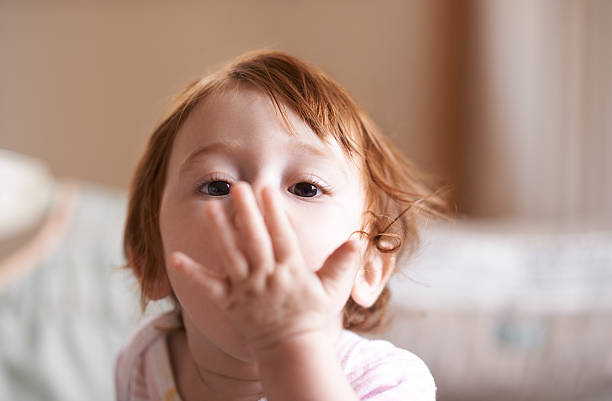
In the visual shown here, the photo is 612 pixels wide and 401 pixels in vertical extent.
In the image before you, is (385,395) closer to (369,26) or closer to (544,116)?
(544,116)

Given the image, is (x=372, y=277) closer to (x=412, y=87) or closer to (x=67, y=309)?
(x=67, y=309)

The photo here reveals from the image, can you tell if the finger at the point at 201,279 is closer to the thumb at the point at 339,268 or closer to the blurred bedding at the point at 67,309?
the thumb at the point at 339,268

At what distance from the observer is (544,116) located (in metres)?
2.34

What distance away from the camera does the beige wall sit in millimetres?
2430

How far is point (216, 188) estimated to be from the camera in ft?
1.90

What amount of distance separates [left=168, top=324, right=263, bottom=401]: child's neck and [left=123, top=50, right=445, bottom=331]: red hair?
90 mm

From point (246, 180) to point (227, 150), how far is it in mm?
33

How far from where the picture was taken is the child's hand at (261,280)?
1.44 feet

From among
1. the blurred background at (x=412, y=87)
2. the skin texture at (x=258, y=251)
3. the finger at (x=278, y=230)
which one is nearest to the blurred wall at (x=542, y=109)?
the blurred background at (x=412, y=87)

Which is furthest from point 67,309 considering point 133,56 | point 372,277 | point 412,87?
point 412,87

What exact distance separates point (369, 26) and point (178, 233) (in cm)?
213

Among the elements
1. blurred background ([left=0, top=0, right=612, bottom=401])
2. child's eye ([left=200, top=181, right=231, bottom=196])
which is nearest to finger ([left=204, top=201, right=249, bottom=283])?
child's eye ([left=200, top=181, right=231, bottom=196])

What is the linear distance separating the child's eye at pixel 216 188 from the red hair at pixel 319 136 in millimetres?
77

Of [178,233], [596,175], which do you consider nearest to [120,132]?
[596,175]
